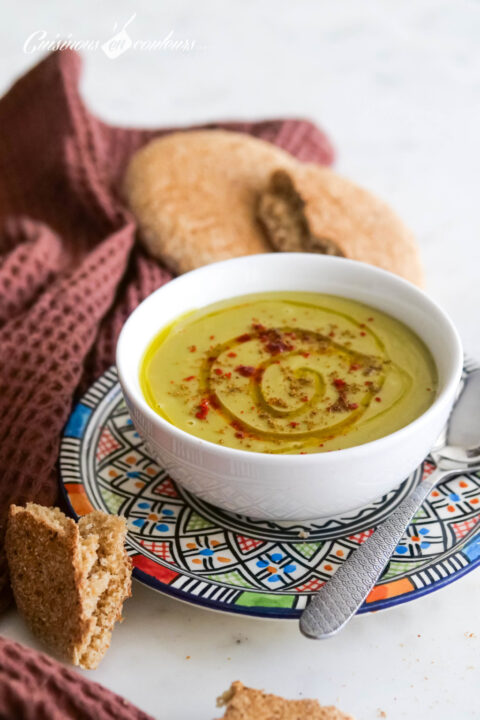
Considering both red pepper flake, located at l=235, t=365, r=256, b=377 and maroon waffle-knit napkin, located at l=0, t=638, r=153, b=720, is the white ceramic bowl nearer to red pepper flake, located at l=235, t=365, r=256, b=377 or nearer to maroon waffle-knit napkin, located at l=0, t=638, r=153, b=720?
red pepper flake, located at l=235, t=365, r=256, b=377

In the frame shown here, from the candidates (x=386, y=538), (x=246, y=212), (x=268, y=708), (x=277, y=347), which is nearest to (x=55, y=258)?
(x=246, y=212)

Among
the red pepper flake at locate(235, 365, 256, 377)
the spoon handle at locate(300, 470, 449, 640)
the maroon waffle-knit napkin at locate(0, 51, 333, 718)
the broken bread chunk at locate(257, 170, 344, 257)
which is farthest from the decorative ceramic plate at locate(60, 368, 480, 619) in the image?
the broken bread chunk at locate(257, 170, 344, 257)

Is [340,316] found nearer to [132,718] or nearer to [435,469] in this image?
[435,469]

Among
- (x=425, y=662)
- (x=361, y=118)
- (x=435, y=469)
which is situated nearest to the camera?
(x=425, y=662)

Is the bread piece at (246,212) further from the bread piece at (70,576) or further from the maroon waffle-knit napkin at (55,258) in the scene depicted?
the bread piece at (70,576)

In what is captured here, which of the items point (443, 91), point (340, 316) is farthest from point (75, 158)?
point (443, 91)

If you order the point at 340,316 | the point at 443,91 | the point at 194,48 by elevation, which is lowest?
the point at 443,91
